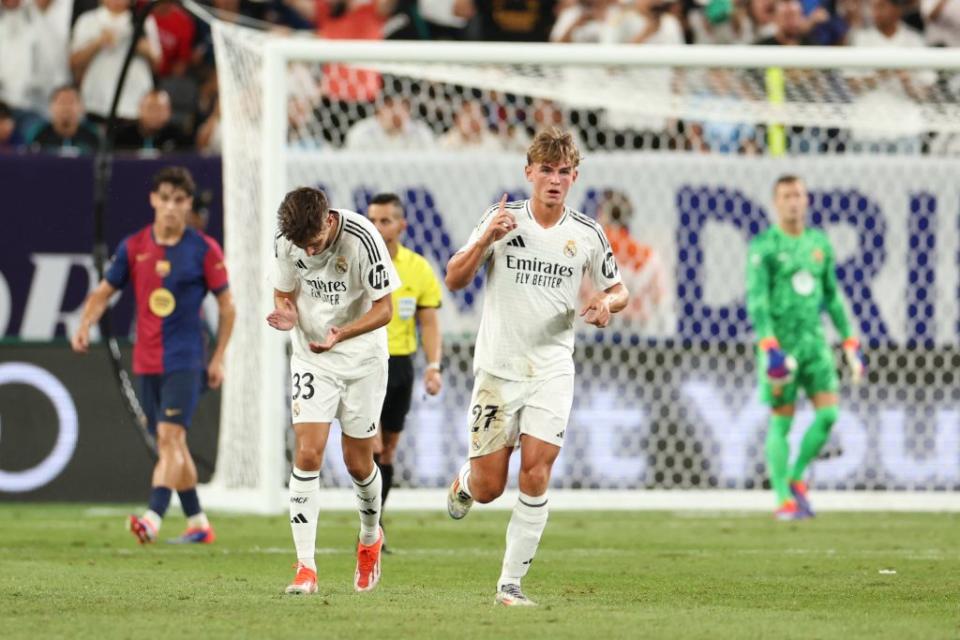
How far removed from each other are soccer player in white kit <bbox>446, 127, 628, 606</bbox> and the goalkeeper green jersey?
18.6ft

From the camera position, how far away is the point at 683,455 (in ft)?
49.2

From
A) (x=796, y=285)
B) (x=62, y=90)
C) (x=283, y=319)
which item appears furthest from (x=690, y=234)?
(x=283, y=319)

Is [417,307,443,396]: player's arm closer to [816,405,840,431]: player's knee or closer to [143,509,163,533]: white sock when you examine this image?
[143,509,163,533]: white sock

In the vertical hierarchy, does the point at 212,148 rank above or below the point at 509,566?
above

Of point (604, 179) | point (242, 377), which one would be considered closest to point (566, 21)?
point (604, 179)

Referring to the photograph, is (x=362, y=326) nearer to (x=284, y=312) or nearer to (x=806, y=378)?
(x=284, y=312)

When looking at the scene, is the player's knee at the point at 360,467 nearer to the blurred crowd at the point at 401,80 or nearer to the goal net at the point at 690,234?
the goal net at the point at 690,234

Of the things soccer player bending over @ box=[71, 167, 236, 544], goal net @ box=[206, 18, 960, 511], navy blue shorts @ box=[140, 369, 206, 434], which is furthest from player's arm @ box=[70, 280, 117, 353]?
goal net @ box=[206, 18, 960, 511]

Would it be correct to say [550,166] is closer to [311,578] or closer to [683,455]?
[311,578]

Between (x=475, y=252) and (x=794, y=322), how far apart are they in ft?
21.4

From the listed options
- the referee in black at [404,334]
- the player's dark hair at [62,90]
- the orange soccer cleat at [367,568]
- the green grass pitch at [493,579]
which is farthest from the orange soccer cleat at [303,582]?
the player's dark hair at [62,90]

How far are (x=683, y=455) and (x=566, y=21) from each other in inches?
209

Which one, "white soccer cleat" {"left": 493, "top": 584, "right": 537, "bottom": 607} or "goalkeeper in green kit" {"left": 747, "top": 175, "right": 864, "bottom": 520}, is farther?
"goalkeeper in green kit" {"left": 747, "top": 175, "right": 864, "bottom": 520}

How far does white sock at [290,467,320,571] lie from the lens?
27.6 feet
